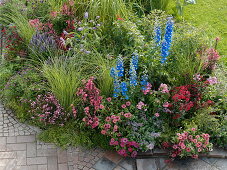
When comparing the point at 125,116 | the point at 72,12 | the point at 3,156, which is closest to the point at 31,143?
the point at 3,156

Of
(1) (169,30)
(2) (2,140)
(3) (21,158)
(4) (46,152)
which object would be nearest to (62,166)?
(4) (46,152)

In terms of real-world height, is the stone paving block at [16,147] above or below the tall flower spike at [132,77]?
below

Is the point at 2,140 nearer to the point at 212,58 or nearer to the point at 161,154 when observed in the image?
the point at 161,154

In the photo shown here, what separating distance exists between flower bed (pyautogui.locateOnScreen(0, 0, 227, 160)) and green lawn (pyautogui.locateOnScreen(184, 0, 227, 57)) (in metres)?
1.43

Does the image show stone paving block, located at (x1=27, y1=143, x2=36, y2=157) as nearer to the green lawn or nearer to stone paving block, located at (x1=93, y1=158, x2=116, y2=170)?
stone paving block, located at (x1=93, y1=158, x2=116, y2=170)

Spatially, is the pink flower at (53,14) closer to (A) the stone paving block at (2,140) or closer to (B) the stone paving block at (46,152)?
(A) the stone paving block at (2,140)

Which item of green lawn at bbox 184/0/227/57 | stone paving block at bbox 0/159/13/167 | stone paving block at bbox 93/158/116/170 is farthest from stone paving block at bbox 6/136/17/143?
green lawn at bbox 184/0/227/57

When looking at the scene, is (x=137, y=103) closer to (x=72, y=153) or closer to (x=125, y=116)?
(x=125, y=116)

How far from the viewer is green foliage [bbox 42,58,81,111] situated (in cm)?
443

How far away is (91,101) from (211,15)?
389 cm

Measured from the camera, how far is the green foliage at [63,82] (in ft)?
14.5

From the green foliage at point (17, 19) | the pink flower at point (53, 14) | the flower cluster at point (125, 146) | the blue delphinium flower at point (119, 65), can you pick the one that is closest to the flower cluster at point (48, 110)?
the flower cluster at point (125, 146)

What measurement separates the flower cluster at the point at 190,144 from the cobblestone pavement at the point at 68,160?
0.59 feet

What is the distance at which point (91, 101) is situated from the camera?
4.34 meters
